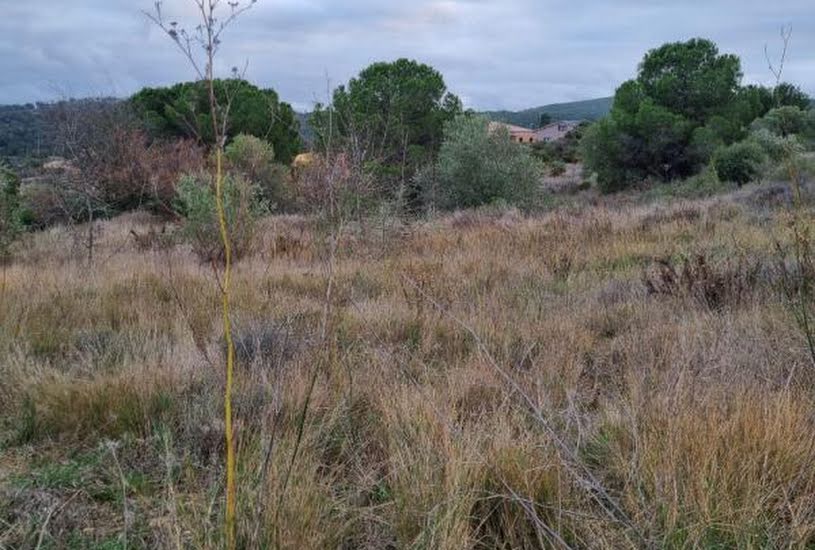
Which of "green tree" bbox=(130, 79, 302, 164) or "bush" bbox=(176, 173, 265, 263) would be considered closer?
"bush" bbox=(176, 173, 265, 263)

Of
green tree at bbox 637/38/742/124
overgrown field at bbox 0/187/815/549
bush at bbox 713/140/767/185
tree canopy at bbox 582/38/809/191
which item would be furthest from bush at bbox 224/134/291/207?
green tree at bbox 637/38/742/124

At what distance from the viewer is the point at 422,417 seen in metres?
2.63

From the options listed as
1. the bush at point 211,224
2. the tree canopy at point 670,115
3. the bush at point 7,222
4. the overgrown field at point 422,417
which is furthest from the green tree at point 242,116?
the overgrown field at point 422,417

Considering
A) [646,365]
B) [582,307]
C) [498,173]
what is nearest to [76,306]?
[582,307]

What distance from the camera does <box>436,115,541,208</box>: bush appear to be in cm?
2011

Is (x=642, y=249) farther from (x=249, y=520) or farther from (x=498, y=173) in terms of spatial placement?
(x=498, y=173)

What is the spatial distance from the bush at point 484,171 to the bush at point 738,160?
702 cm

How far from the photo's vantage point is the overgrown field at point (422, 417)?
2.04 m

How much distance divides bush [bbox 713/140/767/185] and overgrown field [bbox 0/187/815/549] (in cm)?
1834

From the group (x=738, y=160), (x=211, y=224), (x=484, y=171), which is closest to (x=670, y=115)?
(x=738, y=160)

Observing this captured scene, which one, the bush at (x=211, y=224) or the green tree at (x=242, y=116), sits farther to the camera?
the green tree at (x=242, y=116)

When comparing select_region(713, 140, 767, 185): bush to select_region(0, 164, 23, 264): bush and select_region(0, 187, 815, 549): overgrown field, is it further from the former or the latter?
select_region(0, 164, 23, 264): bush

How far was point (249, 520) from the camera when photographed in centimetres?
199

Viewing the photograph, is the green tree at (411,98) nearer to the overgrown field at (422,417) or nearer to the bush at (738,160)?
the bush at (738,160)
